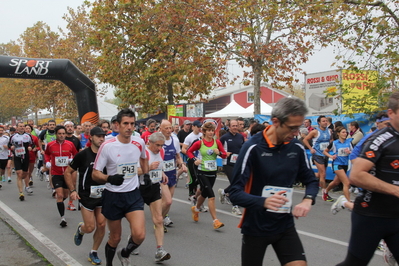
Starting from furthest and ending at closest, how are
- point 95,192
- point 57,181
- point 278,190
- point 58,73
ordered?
point 58,73
point 57,181
point 95,192
point 278,190

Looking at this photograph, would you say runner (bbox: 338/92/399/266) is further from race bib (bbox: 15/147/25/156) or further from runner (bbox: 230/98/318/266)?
race bib (bbox: 15/147/25/156)

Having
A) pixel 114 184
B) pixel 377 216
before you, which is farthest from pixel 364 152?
pixel 114 184

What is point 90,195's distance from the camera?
19.1 ft

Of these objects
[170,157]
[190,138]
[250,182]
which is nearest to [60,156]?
[170,157]

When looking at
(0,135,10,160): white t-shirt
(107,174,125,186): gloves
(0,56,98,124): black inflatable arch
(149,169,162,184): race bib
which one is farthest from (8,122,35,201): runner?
(107,174,125,186): gloves

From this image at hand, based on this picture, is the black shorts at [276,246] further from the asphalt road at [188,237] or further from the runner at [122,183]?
the asphalt road at [188,237]

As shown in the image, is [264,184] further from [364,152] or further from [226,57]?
[226,57]

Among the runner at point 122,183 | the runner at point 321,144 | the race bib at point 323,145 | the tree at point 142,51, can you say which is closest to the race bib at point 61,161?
the runner at point 122,183

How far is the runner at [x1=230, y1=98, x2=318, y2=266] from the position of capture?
3.14m

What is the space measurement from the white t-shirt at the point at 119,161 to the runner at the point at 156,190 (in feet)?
1.38

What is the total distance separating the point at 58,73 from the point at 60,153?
8500mm

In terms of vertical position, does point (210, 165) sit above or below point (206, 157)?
below

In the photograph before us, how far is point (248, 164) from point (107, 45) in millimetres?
22914

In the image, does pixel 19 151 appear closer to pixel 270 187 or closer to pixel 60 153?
pixel 60 153
